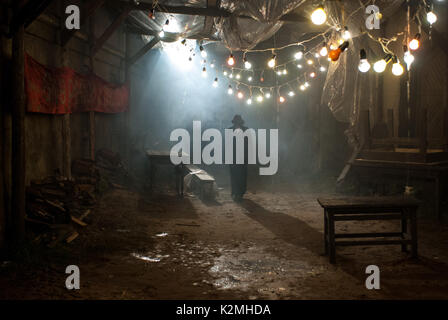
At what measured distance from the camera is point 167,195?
1141 cm

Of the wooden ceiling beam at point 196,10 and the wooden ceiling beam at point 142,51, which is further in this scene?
the wooden ceiling beam at point 142,51

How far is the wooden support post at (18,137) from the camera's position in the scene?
5801 millimetres

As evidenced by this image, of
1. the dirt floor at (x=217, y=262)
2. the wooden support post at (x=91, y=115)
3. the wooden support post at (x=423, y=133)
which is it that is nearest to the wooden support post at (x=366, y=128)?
the wooden support post at (x=423, y=133)

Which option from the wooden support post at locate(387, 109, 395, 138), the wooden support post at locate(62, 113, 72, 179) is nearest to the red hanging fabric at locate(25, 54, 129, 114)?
the wooden support post at locate(62, 113, 72, 179)

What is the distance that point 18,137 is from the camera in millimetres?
5844

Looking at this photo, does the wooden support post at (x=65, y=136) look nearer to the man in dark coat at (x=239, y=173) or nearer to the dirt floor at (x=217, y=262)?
the dirt floor at (x=217, y=262)

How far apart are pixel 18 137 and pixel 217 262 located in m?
3.66

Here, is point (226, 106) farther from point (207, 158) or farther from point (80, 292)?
point (80, 292)

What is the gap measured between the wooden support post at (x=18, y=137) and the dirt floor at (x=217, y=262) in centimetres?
52

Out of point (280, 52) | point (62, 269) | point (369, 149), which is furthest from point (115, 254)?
point (280, 52)

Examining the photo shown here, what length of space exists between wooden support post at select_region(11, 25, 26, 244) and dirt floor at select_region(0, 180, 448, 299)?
1.72ft

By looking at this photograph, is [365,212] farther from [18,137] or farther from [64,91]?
[64,91]

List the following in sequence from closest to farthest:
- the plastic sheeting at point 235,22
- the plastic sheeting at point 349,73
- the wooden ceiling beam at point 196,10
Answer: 1. the plastic sheeting at point 235,22
2. the plastic sheeting at point 349,73
3. the wooden ceiling beam at point 196,10
